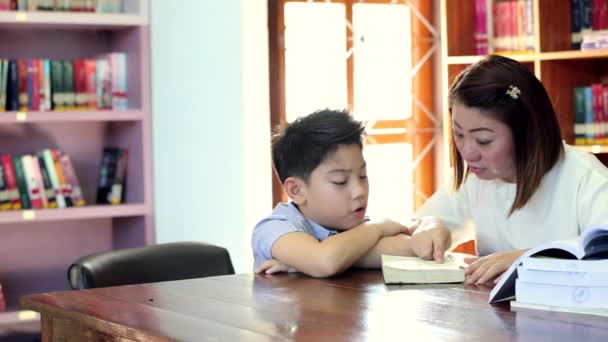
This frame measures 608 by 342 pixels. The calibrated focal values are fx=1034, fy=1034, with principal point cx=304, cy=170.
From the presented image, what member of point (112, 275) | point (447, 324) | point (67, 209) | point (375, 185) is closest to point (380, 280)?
point (447, 324)

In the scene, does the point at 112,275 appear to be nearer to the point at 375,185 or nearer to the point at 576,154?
the point at 576,154

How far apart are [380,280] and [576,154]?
57 centimetres

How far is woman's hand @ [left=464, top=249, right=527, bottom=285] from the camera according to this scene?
1727 mm

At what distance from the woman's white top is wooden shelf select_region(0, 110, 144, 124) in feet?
6.18

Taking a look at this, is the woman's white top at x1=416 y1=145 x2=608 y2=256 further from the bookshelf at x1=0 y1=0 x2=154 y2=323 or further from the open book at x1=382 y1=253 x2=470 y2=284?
the bookshelf at x1=0 y1=0 x2=154 y2=323

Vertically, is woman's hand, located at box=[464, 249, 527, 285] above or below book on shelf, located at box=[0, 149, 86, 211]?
below

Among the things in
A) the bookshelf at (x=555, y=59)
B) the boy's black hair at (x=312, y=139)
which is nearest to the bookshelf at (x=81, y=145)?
the bookshelf at (x=555, y=59)

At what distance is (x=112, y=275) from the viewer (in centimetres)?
214

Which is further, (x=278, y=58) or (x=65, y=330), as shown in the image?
A: (x=278, y=58)

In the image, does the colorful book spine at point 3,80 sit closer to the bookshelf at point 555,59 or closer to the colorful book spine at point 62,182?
the colorful book spine at point 62,182

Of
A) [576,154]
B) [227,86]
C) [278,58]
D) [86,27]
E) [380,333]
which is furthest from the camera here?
[278,58]

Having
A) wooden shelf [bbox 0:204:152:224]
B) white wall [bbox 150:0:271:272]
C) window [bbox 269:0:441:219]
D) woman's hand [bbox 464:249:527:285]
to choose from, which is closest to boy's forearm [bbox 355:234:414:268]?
woman's hand [bbox 464:249:527:285]

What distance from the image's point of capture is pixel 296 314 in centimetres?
150

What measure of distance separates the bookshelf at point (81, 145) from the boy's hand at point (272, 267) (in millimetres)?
2021
